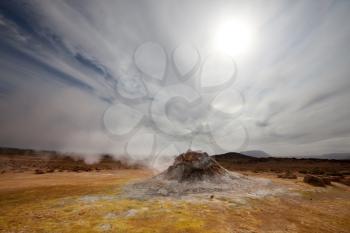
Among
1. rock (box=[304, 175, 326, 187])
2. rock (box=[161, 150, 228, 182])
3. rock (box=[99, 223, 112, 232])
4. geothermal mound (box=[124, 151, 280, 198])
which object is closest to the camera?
rock (box=[99, 223, 112, 232])

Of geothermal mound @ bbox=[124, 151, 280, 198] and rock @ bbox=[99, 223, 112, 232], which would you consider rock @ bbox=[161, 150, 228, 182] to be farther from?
rock @ bbox=[99, 223, 112, 232]

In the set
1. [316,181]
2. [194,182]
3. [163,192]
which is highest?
[316,181]

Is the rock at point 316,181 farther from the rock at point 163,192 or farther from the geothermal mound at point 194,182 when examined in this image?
the rock at point 163,192

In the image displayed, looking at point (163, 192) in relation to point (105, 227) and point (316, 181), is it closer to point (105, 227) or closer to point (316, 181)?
point (105, 227)

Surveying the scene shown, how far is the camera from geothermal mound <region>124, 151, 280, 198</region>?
63.0 ft

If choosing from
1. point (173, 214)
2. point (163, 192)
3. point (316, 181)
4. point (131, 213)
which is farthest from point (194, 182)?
point (316, 181)

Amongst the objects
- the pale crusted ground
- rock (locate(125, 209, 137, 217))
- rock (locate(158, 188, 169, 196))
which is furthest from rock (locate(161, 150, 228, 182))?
rock (locate(125, 209, 137, 217))

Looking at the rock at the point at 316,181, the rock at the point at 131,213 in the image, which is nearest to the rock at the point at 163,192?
the rock at the point at 131,213

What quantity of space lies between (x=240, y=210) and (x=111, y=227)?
863 cm

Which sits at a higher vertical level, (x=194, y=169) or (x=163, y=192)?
(x=194, y=169)

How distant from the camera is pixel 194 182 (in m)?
21.6

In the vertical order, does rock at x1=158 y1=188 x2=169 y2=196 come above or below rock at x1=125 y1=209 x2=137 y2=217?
above

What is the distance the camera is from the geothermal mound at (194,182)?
19.2 meters

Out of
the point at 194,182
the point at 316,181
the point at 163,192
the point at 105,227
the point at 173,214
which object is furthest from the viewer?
the point at 316,181
